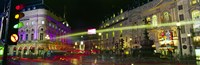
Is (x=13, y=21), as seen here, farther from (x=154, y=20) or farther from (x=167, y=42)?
(x=154, y=20)

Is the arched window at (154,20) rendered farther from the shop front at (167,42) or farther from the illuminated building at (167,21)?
the shop front at (167,42)

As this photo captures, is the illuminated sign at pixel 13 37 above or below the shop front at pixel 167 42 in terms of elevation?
above

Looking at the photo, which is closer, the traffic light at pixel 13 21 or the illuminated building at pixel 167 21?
the traffic light at pixel 13 21

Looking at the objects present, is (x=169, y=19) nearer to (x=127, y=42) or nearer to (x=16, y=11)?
(x=127, y=42)

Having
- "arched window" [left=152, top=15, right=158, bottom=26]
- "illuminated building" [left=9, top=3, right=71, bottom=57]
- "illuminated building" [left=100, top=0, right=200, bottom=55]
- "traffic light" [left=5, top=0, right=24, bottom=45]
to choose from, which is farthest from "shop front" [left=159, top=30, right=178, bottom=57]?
"traffic light" [left=5, top=0, right=24, bottom=45]

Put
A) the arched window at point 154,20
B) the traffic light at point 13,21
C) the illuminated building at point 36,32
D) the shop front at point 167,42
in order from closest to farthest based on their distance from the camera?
the traffic light at point 13,21 < the shop front at point 167,42 < the arched window at point 154,20 < the illuminated building at point 36,32

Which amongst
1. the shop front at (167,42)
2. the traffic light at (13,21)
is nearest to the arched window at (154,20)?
the shop front at (167,42)

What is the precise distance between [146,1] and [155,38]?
45.3ft

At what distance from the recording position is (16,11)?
16.8 ft

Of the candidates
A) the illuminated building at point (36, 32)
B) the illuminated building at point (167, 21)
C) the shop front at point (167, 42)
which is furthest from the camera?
the illuminated building at point (36, 32)

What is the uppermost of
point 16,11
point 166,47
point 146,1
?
point 146,1

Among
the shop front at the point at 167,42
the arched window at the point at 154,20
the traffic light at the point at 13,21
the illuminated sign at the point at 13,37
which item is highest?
the arched window at the point at 154,20

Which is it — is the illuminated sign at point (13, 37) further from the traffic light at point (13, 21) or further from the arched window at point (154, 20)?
the arched window at point (154, 20)

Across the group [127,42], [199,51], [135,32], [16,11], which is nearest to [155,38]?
[135,32]
